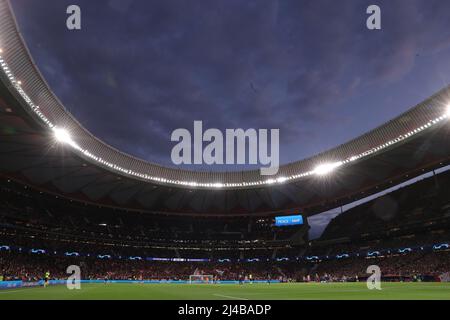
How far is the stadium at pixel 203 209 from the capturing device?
41.1m

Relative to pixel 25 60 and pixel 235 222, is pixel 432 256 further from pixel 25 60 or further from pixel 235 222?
Answer: pixel 25 60

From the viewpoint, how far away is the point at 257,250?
8219 centimetres

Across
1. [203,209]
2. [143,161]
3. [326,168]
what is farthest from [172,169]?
[326,168]

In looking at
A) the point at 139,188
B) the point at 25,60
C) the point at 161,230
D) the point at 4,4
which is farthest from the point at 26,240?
the point at 4,4

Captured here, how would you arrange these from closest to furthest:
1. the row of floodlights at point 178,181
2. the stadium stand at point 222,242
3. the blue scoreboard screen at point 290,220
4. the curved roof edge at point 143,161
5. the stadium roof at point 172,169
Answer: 1. the curved roof edge at point 143,161
2. the row of floodlights at point 178,181
3. the stadium roof at point 172,169
4. the stadium stand at point 222,242
5. the blue scoreboard screen at point 290,220

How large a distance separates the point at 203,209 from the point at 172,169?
688 inches

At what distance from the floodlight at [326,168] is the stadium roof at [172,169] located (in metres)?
0.17

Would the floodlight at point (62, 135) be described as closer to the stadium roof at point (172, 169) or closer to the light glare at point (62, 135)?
the light glare at point (62, 135)

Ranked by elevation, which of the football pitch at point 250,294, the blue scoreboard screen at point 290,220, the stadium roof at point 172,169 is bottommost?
the football pitch at point 250,294

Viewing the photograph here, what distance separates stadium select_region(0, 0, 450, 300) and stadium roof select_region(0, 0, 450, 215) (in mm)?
192

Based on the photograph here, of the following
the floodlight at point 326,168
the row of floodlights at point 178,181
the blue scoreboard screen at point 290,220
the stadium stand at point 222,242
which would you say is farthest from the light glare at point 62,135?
the blue scoreboard screen at point 290,220

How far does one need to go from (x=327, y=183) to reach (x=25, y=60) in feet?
174

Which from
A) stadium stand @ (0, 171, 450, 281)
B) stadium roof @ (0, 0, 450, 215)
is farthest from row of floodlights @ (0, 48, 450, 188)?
stadium stand @ (0, 171, 450, 281)

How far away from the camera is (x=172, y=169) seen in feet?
208
